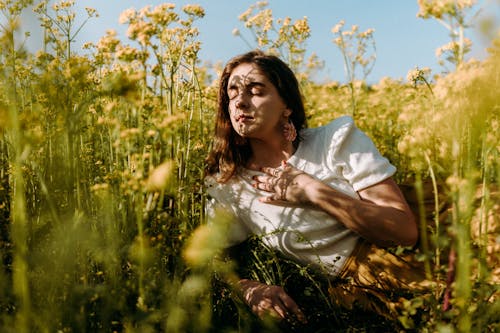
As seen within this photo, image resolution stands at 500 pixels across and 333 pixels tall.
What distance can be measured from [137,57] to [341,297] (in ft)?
4.17

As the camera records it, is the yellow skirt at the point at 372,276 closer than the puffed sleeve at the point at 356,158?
Yes

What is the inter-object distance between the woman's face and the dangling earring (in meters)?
0.05

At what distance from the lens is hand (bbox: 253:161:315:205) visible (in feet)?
7.34

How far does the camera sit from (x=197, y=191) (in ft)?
7.48

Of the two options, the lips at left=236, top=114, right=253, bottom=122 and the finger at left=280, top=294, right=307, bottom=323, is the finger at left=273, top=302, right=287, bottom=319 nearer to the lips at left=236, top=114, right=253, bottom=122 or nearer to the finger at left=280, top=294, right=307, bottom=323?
the finger at left=280, top=294, right=307, bottom=323

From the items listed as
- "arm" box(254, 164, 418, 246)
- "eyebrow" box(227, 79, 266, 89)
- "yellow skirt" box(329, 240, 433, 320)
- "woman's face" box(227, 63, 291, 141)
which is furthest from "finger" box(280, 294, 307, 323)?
"eyebrow" box(227, 79, 266, 89)

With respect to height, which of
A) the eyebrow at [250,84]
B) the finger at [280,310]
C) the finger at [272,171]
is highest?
the eyebrow at [250,84]

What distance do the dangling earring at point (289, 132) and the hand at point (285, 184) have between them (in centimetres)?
16

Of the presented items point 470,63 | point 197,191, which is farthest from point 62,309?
point 470,63

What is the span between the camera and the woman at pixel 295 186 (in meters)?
2.12

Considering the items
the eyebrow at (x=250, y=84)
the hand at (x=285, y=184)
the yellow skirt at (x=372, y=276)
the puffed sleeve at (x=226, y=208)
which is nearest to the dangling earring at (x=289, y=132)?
the hand at (x=285, y=184)

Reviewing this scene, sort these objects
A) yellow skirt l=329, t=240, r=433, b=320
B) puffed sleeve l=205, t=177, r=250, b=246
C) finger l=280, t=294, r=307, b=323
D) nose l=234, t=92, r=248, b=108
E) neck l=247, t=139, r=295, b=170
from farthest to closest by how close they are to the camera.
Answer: neck l=247, t=139, r=295, b=170 → puffed sleeve l=205, t=177, r=250, b=246 → nose l=234, t=92, r=248, b=108 → yellow skirt l=329, t=240, r=433, b=320 → finger l=280, t=294, r=307, b=323

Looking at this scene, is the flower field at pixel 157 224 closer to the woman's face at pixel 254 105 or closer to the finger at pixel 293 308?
the finger at pixel 293 308

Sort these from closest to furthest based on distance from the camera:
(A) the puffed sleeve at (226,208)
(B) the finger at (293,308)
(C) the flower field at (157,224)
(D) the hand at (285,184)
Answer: (C) the flower field at (157,224)
(B) the finger at (293,308)
(D) the hand at (285,184)
(A) the puffed sleeve at (226,208)
